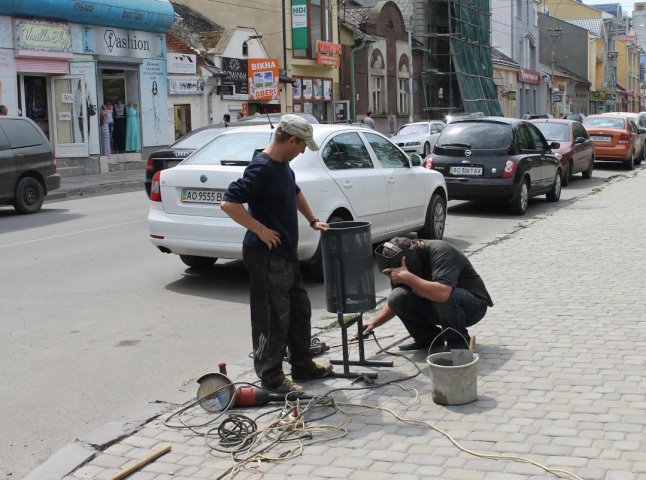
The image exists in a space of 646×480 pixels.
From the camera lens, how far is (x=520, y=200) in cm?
1527

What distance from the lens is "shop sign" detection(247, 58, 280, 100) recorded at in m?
35.0

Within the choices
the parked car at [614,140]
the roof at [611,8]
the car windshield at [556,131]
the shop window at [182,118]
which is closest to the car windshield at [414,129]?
the parked car at [614,140]

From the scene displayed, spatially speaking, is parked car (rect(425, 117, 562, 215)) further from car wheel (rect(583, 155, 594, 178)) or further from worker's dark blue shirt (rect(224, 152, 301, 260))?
worker's dark blue shirt (rect(224, 152, 301, 260))

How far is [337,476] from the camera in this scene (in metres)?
4.28

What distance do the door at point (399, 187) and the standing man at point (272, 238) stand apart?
16.3ft

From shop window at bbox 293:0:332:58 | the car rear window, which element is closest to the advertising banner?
shop window at bbox 293:0:332:58

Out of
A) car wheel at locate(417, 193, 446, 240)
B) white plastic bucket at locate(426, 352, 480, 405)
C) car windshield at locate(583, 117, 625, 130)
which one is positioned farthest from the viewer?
car windshield at locate(583, 117, 625, 130)

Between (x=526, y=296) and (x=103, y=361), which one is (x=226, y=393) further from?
(x=526, y=296)

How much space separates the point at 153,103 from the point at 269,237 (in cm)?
2534

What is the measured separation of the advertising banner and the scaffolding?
82.7 feet

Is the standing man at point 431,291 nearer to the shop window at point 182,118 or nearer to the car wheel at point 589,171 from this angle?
the car wheel at point 589,171

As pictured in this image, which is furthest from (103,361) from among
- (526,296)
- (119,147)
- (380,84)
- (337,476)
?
(380,84)

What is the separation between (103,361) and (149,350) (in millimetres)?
416

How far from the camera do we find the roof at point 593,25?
90.3m
